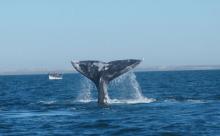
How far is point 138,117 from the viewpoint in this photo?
23.3m

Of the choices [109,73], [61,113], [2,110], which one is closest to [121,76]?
[109,73]

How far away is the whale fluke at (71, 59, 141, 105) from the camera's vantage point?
26266 millimetres

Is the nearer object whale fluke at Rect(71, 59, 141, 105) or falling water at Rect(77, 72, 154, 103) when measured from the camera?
whale fluke at Rect(71, 59, 141, 105)

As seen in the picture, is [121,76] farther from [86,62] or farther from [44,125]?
[44,125]

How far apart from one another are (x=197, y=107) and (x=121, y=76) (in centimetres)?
347

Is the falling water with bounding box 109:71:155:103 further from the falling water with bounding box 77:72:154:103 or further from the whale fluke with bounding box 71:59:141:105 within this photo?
the whale fluke with bounding box 71:59:141:105

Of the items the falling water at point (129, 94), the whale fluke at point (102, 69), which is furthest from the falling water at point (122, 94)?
the whale fluke at point (102, 69)

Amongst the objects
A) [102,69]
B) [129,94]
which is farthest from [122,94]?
[102,69]

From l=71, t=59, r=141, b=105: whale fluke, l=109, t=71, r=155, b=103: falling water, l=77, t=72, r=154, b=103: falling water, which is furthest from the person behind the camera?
l=77, t=72, r=154, b=103: falling water

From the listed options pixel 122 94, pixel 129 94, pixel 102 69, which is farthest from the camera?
pixel 129 94

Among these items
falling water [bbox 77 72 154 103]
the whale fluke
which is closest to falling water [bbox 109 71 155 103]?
falling water [bbox 77 72 154 103]

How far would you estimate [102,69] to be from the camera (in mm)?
26672

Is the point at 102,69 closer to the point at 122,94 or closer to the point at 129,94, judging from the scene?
the point at 122,94

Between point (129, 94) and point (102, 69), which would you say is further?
point (129, 94)
